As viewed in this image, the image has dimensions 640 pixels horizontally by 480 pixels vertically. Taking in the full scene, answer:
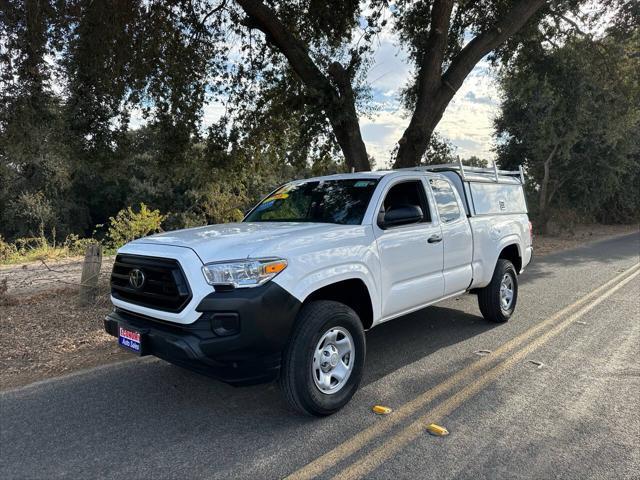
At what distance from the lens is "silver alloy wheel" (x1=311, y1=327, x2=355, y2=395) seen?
3634 millimetres

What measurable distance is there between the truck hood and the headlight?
50 millimetres

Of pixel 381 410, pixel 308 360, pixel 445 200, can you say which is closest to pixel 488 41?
pixel 445 200

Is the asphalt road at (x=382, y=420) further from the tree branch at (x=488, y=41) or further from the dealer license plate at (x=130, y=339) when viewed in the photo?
the tree branch at (x=488, y=41)

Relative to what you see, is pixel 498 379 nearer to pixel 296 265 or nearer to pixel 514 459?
pixel 514 459

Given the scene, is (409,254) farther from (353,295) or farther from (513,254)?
(513,254)

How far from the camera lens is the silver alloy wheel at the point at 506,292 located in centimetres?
621

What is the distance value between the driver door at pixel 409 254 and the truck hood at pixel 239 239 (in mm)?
592

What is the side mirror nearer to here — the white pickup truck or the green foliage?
the white pickup truck

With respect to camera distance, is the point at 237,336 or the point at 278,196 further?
the point at 278,196

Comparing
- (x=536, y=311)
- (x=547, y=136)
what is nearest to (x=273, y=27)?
(x=536, y=311)

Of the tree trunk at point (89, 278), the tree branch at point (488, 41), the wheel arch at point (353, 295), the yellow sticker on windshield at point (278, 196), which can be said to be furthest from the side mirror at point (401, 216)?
the tree branch at point (488, 41)

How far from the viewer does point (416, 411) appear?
12.1 feet

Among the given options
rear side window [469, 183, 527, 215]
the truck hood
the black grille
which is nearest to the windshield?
the truck hood

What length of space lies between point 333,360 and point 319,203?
5.68ft
